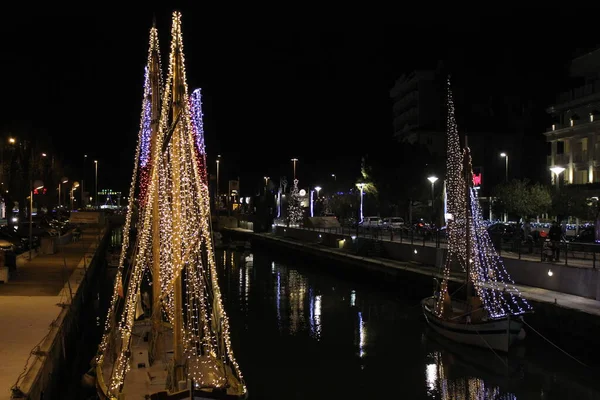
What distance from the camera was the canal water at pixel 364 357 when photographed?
785 inches

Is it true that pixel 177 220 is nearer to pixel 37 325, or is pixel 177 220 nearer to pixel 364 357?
pixel 37 325

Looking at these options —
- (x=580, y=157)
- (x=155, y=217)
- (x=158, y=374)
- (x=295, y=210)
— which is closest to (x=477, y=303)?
(x=155, y=217)

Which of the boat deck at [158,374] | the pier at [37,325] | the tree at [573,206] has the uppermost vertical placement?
the tree at [573,206]

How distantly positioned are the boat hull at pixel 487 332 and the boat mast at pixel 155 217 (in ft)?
38.1

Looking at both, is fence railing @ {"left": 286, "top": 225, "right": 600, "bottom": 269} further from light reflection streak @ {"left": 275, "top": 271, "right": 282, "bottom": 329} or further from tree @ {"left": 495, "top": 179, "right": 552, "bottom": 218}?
light reflection streak @ {"left": 275, "top": 271, "right": 282, "bottom": 329}

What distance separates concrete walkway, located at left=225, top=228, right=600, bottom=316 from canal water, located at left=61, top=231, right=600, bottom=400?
1.48 meters

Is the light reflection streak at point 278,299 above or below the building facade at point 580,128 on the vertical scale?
below

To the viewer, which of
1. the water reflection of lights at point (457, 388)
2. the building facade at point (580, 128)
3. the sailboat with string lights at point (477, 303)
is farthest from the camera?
the building facade at point (580, 128)

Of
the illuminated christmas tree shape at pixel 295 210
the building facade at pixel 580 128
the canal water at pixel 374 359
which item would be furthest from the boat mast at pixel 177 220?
the illuminated christmas tree shape at pixel 295 210

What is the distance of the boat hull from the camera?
23062mm

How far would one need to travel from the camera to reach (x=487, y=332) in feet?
77.4

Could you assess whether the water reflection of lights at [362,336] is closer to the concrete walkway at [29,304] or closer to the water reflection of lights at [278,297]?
the water reflection of lights at [278,297]

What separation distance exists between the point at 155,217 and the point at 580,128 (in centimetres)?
4357

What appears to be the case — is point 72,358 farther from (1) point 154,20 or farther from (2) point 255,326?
(1) point 154,20
